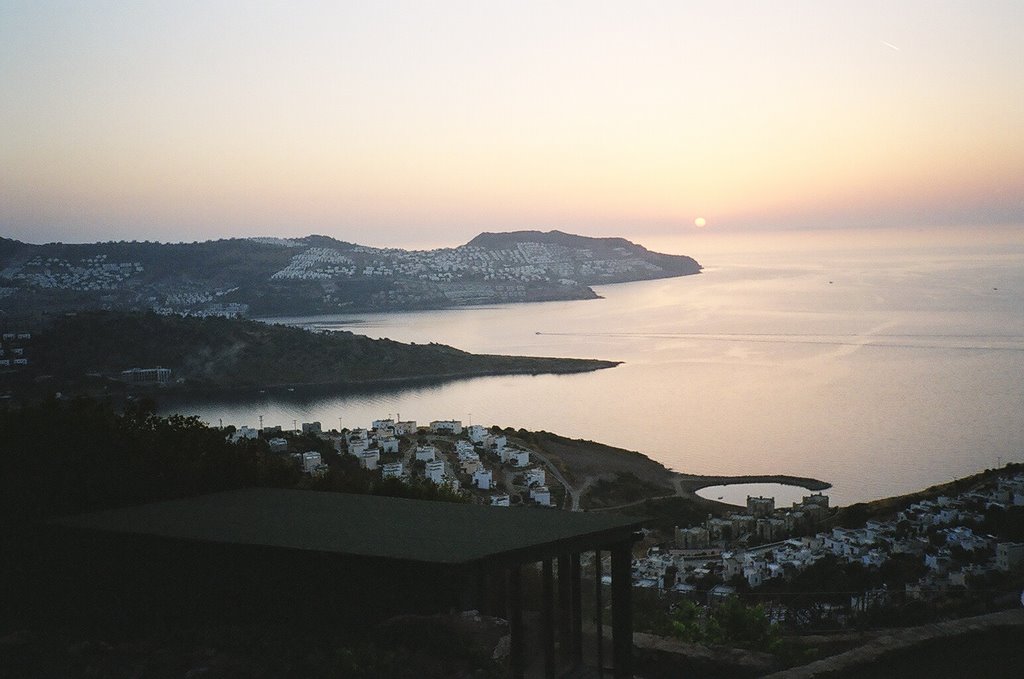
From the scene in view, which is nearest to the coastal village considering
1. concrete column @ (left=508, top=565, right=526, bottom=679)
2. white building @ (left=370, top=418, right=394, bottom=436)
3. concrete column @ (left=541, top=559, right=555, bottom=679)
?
white building @ (left=370, top=418, right=394, bottom=436)

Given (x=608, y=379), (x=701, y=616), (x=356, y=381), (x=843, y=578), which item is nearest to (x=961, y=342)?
(x=608, y=379)

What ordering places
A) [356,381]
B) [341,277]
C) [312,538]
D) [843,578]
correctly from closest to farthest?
[312,538] → [843,578] → [356,381] → [341,277]

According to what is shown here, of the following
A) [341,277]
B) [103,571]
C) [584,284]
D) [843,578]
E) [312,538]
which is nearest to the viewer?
[312,538]

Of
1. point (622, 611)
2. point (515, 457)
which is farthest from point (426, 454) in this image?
point (622, 611)

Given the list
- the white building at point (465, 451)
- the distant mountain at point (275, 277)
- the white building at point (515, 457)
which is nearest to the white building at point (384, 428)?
the white building at point (465, 451)

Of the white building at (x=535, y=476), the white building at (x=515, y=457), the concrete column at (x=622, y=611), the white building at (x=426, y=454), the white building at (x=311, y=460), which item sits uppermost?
the concrete column at (x=622, y=611)

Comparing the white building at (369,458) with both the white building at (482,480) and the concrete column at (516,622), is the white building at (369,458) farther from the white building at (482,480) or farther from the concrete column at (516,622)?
the concrete column at (516,622)

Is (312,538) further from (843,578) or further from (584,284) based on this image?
(584,284)
